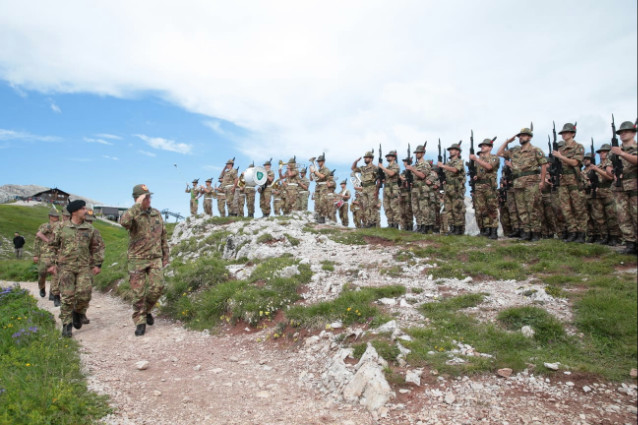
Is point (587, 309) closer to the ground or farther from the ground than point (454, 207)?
closer to the ground

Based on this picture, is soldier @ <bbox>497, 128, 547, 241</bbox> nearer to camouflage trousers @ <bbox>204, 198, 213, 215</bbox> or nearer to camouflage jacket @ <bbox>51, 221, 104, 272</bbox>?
camouflage jacket @ <bbox>51, 221, 104, 272</bbox>

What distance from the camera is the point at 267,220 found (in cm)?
2022

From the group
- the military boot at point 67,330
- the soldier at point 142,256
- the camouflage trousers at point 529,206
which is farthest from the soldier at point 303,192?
the military boot at point 67,330

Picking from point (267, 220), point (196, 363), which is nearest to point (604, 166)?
point (196, 363)

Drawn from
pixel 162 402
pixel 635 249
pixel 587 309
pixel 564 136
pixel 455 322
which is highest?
pixel 564 136

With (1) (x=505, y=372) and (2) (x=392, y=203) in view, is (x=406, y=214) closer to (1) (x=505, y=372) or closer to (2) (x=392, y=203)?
(2) (x=392, y=203)

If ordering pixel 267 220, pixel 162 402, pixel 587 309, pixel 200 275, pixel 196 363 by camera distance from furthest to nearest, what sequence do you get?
1. pixel 267 220
2. pixel 200 275
3. pixel 196 363
4. pixel 162 402
5. pixel 587 309

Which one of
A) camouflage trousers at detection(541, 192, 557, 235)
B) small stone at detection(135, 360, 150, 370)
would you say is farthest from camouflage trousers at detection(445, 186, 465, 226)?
small stone at detection(135, 360, 150, 370)

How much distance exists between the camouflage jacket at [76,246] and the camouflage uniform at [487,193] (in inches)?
447

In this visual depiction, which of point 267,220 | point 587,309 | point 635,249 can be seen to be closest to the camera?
point 635,249

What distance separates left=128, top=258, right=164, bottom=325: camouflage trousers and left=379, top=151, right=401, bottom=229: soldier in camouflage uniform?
980 centimetres

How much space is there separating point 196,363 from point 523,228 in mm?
9662

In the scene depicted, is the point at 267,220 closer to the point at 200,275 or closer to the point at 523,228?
the point at 200,275

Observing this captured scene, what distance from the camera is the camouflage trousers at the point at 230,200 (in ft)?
84.0
